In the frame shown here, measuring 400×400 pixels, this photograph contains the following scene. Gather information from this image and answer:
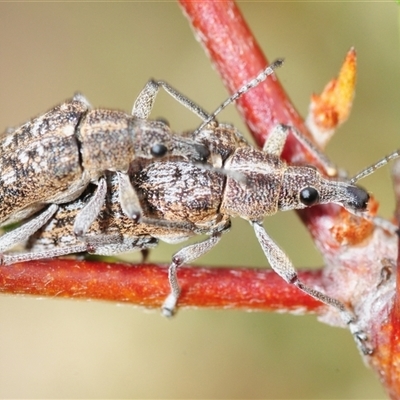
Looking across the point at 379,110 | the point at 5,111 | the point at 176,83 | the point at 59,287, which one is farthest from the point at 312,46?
the point at 59,287

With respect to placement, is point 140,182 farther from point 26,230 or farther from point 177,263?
point 26,230

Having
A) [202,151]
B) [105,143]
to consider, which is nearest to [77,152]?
[105,143]

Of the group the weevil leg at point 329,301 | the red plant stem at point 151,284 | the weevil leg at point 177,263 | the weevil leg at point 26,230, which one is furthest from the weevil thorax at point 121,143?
the weevil leg at point 329,301

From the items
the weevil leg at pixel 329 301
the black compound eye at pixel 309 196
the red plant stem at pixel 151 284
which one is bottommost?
the weevil leg at pixel 329 301

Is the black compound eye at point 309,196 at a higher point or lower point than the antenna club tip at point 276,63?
lower

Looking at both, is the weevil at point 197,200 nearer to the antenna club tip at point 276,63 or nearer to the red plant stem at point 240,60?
the red plant stem at point 240,60

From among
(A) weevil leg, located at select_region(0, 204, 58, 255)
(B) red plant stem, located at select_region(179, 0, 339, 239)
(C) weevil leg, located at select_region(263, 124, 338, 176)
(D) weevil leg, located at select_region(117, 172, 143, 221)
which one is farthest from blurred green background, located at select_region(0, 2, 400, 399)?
(D) weevil leg, located at select_region(117, 172, 143, 221)
